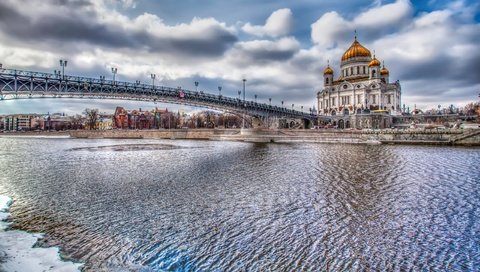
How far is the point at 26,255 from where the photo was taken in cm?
536

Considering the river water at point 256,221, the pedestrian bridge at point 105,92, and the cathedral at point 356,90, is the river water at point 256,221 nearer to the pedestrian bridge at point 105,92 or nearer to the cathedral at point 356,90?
the pedestrian bridge at point 105,92

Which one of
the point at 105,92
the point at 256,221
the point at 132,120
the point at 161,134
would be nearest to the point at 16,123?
the point at 132,120

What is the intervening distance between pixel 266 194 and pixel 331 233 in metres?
3.94

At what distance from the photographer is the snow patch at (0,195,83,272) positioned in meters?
4.88

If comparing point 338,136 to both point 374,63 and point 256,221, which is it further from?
point 374,63

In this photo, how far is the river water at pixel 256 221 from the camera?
5375 mm

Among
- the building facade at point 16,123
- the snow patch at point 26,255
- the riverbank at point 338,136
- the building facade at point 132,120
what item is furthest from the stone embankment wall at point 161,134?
the building facade at point 16,123

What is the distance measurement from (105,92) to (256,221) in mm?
40912

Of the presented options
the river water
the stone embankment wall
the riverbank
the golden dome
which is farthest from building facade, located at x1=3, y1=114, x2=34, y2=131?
the river water

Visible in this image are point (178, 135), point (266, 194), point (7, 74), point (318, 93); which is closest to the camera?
point (266, 194)

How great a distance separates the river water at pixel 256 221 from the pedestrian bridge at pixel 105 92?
24.0 m

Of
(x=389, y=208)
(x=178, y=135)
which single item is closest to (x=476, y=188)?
(x=389, y=208)

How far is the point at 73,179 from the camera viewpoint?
13.5 metres

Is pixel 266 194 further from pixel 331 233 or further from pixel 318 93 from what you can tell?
pixel 318 93
